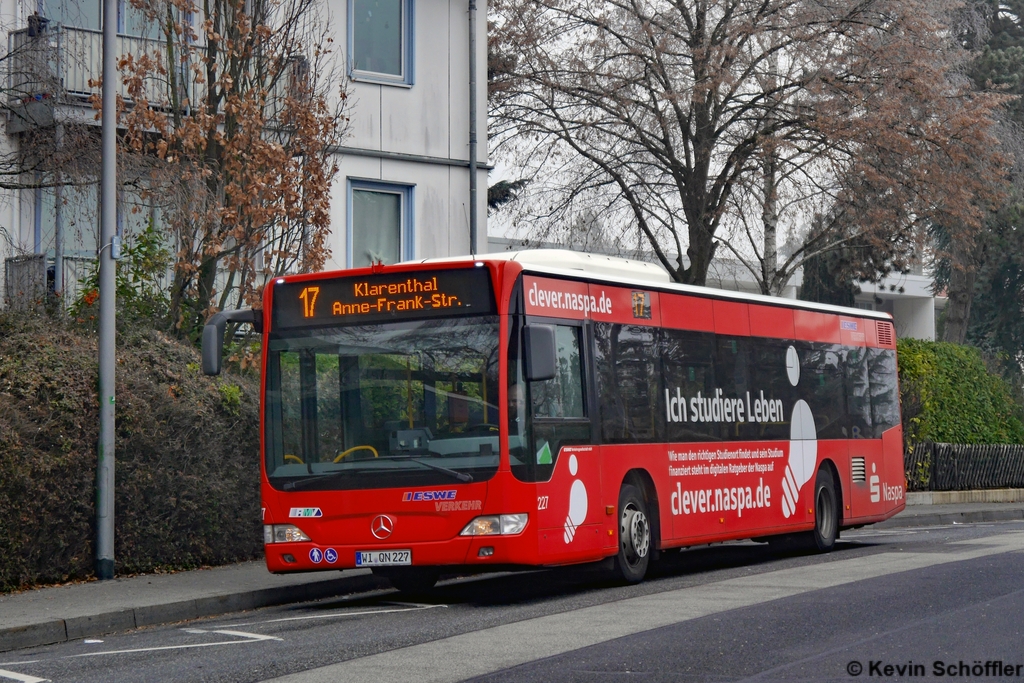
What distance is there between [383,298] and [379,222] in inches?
445

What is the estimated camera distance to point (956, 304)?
1736 inches

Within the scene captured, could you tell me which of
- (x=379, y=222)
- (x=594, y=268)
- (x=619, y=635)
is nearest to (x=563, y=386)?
(x=594, y=268)

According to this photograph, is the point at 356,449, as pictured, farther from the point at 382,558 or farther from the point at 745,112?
the point at 745,112

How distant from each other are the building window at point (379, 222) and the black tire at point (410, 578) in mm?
9626

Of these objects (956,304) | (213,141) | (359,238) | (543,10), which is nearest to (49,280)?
(213,141)

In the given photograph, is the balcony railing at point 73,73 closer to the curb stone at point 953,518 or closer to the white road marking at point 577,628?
the white road marking at point 577,628

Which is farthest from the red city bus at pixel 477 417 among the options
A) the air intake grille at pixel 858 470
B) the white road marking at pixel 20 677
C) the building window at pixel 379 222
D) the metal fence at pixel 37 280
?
the building window at pixel 379 222

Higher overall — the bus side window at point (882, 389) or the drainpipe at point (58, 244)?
the drainpipe at point (58, 244)

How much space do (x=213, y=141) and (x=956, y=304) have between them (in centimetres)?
3206

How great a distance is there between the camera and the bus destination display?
39.3ft

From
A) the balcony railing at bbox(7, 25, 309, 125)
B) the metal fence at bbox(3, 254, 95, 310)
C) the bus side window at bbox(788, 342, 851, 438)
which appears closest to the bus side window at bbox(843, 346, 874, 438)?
the bus side window at bbox(788, 342, 851, 438)

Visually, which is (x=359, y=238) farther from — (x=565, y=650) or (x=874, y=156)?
(x=565, y=650)

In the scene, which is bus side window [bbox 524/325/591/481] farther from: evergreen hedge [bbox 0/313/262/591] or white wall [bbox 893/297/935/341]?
white wall [bbox 893/297/935/341]

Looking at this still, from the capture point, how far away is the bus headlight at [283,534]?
12211 millimetres
